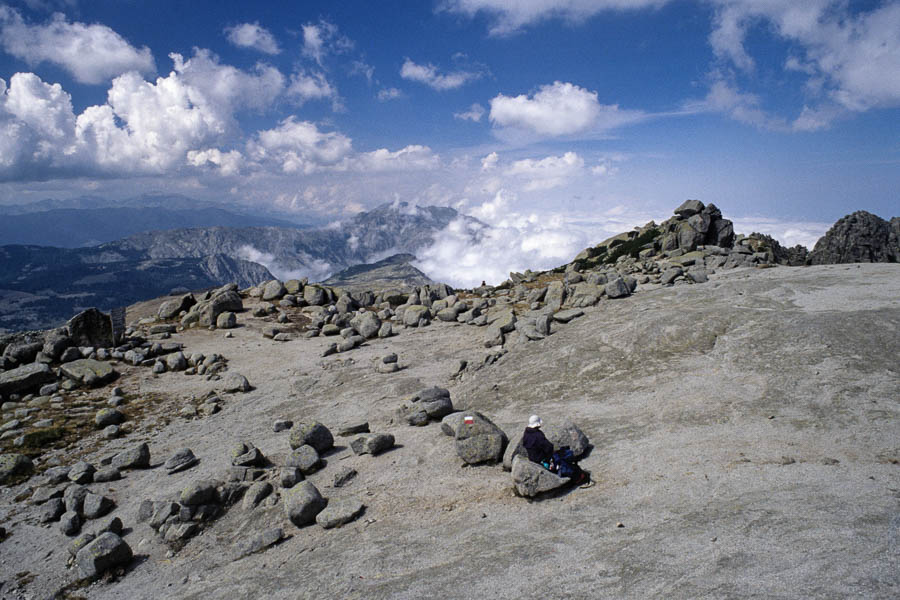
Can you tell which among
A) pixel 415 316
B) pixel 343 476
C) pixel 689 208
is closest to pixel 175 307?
pixel 415 316

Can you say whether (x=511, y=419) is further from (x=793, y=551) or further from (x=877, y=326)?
(x=877, y=326)

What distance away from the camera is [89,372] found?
24.4 m

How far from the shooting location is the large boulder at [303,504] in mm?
11067

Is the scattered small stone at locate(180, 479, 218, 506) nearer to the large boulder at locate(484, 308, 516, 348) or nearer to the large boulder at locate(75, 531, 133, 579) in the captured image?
the large boulder at locate(75, 531, 133, 579)

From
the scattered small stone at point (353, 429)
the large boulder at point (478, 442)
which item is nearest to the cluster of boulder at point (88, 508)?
the scattered small stone at point (353, 429)

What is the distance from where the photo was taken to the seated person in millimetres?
10633

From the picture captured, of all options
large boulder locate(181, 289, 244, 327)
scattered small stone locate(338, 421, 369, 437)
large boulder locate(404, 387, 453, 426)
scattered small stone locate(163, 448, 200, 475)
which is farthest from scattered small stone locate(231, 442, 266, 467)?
large boulder locate(181, 289, 244, 327)

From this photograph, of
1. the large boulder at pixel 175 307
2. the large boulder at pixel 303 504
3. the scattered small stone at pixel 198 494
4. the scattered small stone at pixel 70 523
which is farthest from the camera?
the large boulder at pixel 175 307

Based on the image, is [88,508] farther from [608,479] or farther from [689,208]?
[689,208]

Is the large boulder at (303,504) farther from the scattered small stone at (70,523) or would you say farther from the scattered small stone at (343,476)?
the scattered small stone at (70,523)

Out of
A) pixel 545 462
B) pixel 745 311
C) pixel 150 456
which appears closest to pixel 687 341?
pixel 745 311

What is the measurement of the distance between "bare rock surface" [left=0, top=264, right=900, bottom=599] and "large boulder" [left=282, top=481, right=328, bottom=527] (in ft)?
0.17

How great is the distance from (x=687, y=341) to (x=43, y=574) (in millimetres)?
21329

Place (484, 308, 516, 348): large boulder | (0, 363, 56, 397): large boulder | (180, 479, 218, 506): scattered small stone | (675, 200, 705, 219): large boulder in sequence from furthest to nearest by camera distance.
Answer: (675, 200, 705, 219): large boulder, (484, 308, 516, 348): large boulder, (0, 363, 56, 397): large boulder, (180, 479, 218, 506): scattered small stone
